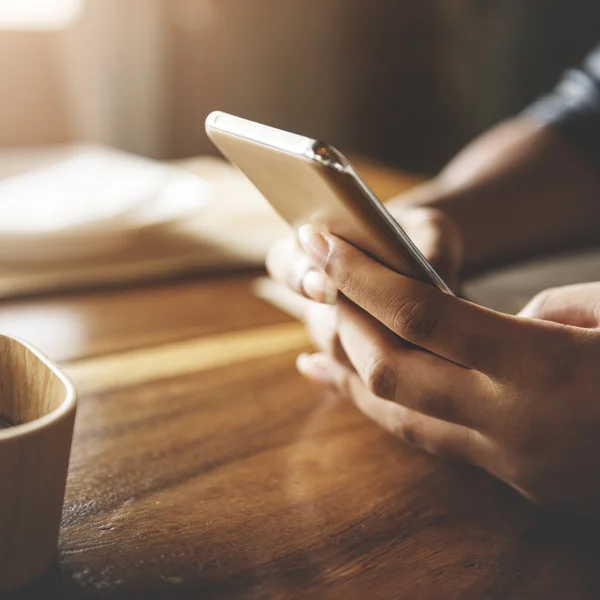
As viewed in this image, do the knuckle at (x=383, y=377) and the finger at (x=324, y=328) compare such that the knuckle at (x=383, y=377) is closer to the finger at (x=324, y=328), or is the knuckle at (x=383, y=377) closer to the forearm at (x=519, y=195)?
the finger at (x=324, y=328)

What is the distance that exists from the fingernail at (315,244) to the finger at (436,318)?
20 mm

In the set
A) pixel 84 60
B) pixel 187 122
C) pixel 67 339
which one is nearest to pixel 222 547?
Result: pixel 67 339

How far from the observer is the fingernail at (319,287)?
0.55 m

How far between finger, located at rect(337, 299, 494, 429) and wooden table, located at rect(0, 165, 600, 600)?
0.06 metres

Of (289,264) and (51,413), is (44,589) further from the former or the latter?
(289,264)

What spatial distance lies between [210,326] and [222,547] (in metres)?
0.35

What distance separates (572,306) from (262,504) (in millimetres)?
252

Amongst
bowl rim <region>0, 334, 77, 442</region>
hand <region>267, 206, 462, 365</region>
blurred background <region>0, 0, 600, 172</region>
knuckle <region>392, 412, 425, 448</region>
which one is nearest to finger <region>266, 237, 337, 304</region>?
hand <region>267, 206, 462, 365</region>

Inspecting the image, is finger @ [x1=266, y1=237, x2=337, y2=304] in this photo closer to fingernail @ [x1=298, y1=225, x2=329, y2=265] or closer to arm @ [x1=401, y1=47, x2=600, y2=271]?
fingernail @ [x1=298, y1=225, x2=329, y2=265]

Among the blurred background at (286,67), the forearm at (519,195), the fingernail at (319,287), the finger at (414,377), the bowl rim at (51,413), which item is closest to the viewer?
the bowl rim at (51,413)

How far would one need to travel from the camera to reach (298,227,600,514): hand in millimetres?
423

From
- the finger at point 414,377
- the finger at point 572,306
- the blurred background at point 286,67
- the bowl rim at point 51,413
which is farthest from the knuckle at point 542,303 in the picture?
the blurred background at point 286,67

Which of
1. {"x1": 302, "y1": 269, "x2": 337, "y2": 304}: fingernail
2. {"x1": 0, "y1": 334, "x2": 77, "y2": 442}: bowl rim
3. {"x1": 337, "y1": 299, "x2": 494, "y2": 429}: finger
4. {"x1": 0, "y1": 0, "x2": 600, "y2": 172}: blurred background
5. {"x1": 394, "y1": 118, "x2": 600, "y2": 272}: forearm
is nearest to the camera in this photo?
{"x1": 0, "y1": 334, "x2": 77, "y2": 442}: bowl rim

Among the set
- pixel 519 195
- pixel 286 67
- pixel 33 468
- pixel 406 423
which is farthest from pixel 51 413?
pixel 286 67
